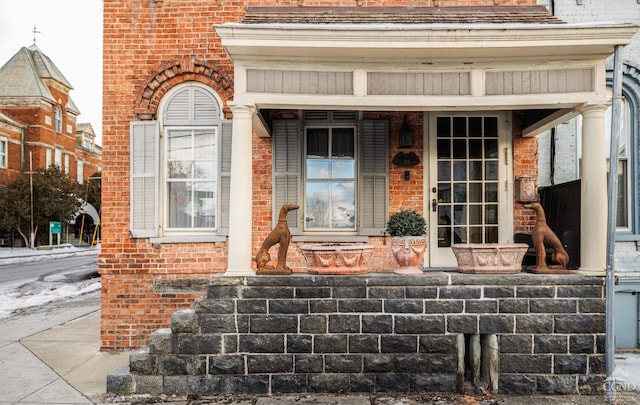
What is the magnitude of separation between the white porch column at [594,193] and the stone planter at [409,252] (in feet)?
6.09

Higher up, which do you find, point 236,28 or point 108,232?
point 236,28

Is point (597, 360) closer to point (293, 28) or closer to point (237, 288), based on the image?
A: point (237, 288)

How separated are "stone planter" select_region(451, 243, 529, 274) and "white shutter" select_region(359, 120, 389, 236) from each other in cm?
183

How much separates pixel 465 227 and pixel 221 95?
4201 mm

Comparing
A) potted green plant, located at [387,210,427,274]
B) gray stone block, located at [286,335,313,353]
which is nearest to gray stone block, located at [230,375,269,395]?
gray stone block, located at [286,335,313,353]

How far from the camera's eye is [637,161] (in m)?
7.10

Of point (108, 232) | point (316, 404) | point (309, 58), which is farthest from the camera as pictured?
point (108, 232)

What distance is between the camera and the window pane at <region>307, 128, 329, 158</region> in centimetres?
707

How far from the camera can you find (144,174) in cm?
691

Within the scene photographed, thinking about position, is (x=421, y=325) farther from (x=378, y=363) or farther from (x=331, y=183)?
(x=331, y=183)

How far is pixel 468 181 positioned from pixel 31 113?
3601 cm

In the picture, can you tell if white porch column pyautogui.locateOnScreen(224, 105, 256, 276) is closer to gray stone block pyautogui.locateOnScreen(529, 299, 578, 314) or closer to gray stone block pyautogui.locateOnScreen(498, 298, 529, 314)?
gray stone block pyautogui.locateOnScreen(498, 298, 529, 314)

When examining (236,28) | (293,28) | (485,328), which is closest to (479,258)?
(485,328)

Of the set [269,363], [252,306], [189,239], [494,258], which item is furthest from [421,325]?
[189,239]
